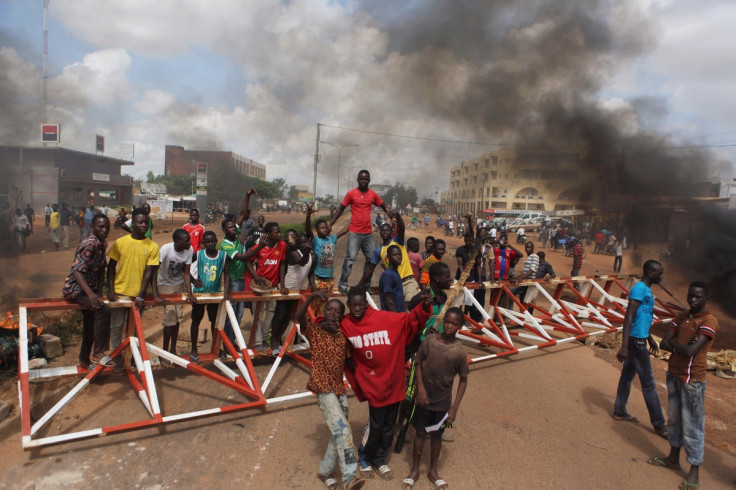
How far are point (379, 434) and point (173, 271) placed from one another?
3143 millimetres

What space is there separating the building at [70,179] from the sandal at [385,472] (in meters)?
30.6

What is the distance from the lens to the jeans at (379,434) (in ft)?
10.8

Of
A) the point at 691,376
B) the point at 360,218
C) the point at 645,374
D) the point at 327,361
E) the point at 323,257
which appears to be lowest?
the point at 645,374

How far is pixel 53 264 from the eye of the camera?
13.4 m

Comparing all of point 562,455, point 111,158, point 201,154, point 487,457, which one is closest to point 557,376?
point 562,455

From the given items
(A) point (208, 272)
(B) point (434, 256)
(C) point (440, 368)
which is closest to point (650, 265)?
(B) point (434, 256)

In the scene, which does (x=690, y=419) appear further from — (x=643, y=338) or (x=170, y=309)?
(x=170, y=309)

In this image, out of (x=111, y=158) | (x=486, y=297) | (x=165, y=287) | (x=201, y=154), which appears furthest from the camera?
(x=201, y=154)

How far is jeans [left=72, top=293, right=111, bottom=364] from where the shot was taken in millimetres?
4410

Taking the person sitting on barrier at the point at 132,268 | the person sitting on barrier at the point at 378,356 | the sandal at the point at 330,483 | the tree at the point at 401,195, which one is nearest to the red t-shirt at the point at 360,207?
the person sitting on barrier at the point at 132,268

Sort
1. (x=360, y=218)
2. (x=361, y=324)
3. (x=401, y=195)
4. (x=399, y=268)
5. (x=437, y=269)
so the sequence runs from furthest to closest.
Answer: (x=401, y=195) < (x=360, y=218) < (x=399, y=268) < (x=437, y=269) < (x=361, y=324)

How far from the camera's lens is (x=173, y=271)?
5105mm

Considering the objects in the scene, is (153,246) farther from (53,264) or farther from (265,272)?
(53,264)

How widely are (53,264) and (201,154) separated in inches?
3206
